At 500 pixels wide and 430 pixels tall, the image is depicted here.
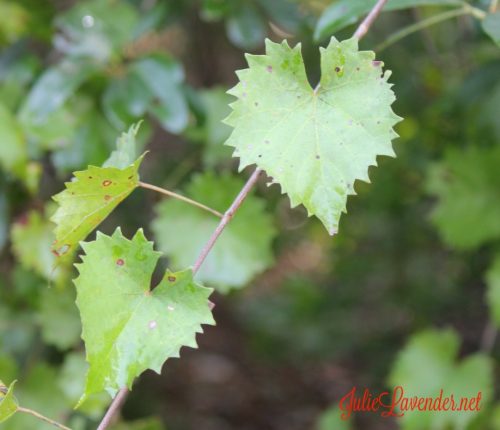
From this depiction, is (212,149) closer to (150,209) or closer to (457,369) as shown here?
(150,209)

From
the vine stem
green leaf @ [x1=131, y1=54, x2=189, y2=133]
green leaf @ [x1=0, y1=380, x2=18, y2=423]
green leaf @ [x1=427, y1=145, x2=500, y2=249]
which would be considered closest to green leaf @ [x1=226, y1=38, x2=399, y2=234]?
the vine stem

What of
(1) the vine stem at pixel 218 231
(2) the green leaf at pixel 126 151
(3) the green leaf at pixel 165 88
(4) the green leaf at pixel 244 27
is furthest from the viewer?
(4) the green leaf at pixel 244 27

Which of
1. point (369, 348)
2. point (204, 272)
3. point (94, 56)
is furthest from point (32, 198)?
point (369, 348)

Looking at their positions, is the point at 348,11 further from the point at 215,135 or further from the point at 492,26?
the point at 215,135

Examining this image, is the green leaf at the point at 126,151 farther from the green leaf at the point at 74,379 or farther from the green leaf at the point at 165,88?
the green leaf at the point at 74,379

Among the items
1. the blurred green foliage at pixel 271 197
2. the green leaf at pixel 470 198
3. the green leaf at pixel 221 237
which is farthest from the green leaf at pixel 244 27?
the green leaf at pixel 470 198

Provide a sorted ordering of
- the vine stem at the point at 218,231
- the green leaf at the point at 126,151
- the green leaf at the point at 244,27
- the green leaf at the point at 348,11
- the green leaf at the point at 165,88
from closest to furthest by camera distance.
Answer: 1. the vine stem at the point at 218,231
2. the green leaf at the point at 126,151
3. the green leaf at the point at 348,11
4. the green leaf at the point at 165,88
5. the green leaf at the point at 244,27
